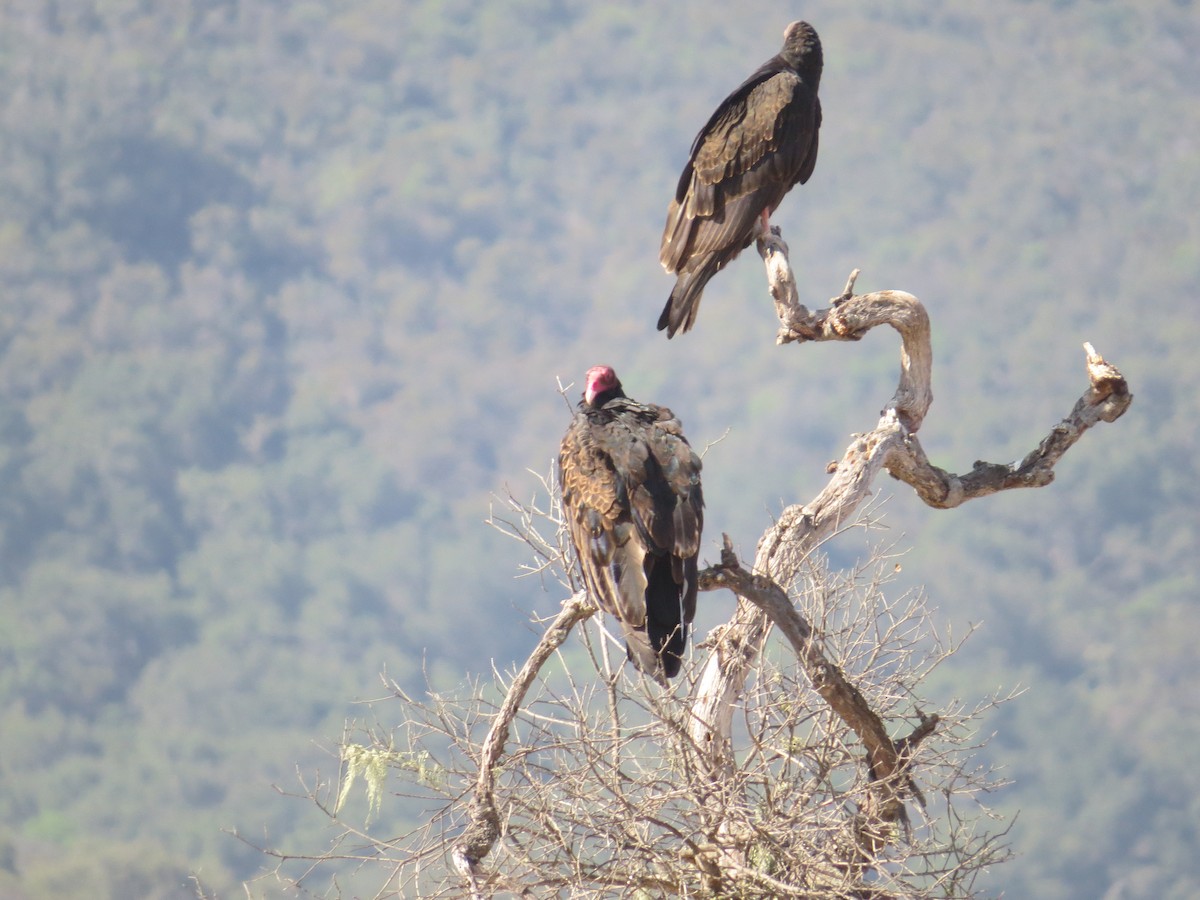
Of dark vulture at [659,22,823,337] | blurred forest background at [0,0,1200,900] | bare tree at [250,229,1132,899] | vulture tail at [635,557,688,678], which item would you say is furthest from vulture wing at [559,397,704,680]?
blurred forest background at [0,0,1200,900]

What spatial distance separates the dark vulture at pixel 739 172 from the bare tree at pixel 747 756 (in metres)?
1.47

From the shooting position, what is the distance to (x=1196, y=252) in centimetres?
9388

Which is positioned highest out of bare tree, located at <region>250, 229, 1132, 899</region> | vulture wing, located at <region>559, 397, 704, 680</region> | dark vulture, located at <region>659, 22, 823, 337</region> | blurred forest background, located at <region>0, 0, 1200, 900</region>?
blurred forest background, located at <region>0, 0, 1200, 900</region>

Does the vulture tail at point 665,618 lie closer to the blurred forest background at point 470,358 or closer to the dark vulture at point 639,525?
the dark vulture at point 639,525

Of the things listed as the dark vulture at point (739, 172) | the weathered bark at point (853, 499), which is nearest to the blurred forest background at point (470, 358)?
the dark vulture at point (739, 172)

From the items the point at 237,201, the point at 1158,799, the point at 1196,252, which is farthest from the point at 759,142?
Answer: the point at 237,201

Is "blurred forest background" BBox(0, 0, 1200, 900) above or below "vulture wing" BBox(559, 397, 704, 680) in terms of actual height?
above

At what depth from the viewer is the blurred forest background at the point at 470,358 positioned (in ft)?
217

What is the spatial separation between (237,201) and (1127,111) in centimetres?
5953

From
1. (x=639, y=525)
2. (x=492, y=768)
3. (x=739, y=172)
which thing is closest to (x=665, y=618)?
(x=639, y=525)

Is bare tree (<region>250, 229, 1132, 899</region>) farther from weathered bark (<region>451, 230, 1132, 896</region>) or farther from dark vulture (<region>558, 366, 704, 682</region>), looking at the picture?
dark vulture (<region>558, 366, 704, 682</region>)

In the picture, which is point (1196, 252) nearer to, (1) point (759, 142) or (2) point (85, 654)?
(2) point (85, 654)

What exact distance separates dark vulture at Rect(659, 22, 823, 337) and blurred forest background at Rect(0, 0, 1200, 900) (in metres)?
32.3

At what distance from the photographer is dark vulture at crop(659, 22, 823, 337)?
7.60 meters
